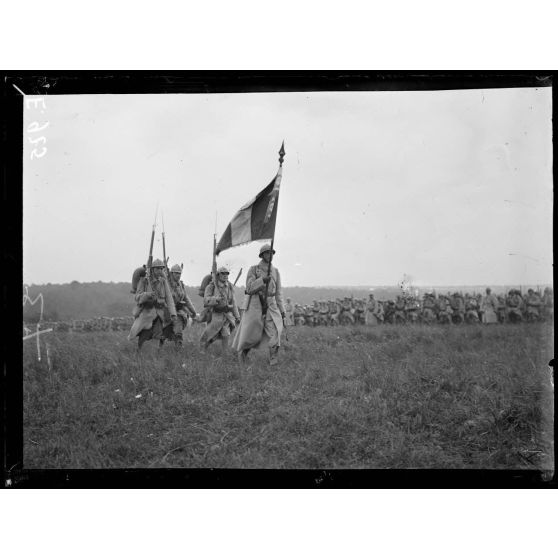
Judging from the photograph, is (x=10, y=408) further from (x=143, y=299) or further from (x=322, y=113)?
(x=322, y=113)

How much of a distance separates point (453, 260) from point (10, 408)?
4184mm

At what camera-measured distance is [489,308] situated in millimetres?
3854

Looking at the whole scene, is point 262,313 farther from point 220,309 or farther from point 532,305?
point 532,305

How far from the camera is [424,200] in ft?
12.7

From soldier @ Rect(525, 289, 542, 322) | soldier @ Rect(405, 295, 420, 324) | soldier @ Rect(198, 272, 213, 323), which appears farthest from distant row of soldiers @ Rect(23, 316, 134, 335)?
soldier @ Rect(525, 289, 542, 322)

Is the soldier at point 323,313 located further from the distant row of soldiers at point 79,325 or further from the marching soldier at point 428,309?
the distant row of soldiers at point 79,325

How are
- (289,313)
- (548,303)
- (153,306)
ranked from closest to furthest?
(548,303) → (289,313) → (153,306)

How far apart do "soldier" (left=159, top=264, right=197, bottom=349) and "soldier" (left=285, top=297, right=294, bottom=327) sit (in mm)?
914

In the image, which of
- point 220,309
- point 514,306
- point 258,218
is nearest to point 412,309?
point 514,306

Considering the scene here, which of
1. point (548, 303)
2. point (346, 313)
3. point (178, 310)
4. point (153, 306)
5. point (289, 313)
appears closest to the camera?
point (548, 303)

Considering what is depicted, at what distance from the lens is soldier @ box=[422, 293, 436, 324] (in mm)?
3906

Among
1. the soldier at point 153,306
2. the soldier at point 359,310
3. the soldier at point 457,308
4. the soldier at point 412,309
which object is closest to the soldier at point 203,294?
the soldier at point 153,306

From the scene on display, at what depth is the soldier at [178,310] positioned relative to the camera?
4086mm

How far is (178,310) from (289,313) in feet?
3.64
